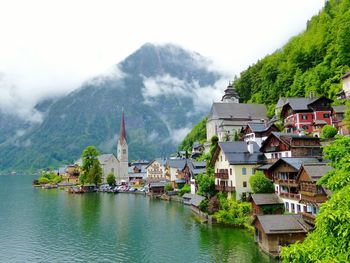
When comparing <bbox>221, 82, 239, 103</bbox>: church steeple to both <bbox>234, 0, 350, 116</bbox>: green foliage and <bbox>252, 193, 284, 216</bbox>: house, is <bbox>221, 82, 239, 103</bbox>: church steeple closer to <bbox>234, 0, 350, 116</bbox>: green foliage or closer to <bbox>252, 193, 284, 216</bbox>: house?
<bbox>234, 0, 350, 116</bbox>: green foliage

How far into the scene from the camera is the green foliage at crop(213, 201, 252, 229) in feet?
149

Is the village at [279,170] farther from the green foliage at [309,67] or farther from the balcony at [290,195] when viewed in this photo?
the green foliage at [309,67]

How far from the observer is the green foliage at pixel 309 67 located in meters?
88.2

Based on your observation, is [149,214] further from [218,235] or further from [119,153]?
[119,153]

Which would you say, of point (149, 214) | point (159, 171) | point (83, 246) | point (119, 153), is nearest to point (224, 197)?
point (149, 214)

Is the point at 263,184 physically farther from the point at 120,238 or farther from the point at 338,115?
the point at 338,115

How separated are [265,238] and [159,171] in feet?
283

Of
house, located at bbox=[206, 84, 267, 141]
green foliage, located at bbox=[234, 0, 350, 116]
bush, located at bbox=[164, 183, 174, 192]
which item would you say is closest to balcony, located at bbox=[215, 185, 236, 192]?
bush, located at bbox=[164, 183, 174, 192]

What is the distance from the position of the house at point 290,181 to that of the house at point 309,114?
83.6ft

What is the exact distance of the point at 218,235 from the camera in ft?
138

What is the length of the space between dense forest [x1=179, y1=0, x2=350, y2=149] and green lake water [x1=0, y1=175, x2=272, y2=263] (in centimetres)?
5062

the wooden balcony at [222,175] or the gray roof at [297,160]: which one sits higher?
the gray roof at [297,160]

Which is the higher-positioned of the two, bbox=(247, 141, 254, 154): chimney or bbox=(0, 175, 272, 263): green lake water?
bbox=(247, 141, 254, 154): chimney

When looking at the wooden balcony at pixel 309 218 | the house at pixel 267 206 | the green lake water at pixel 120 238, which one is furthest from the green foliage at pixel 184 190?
the wooden balcony at pixel 309 218
